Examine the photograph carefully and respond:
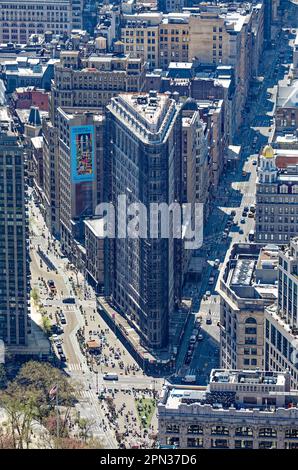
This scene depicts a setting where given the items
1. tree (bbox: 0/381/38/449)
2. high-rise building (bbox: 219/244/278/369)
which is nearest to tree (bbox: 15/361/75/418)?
tree (bbox: 0/381/38/449)

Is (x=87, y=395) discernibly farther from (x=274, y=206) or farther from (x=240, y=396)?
(x=240, y=396)

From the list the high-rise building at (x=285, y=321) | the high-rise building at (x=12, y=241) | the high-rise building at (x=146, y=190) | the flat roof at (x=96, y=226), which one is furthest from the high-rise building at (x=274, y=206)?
the high-rise building at (x=285, y=321)

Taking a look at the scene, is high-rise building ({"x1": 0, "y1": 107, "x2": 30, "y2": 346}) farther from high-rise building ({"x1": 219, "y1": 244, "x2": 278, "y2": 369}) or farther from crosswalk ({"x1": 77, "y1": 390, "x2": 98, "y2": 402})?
high-rise building ({"x1": 219, "y1": 244, "x2": 278, "y2": 369})

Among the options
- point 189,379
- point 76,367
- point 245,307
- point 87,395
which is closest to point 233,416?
point 245,307

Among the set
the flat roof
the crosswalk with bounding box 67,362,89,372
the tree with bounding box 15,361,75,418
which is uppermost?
the flat roof
